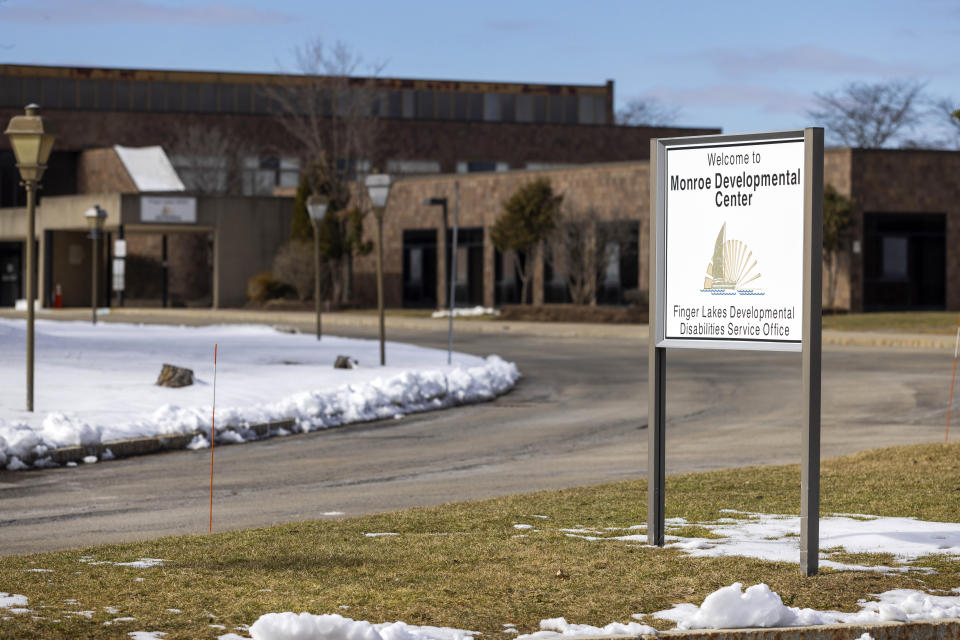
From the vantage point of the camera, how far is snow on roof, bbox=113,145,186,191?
227ft

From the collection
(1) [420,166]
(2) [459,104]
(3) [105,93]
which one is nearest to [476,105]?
(2) [459,104]

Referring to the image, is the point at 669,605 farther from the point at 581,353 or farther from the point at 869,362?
the point at 581,353

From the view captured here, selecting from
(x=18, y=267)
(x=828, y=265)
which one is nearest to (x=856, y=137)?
(x=828, y=265)

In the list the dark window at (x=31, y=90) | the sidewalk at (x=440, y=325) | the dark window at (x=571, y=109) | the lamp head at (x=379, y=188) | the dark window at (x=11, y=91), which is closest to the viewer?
the lamp head at (x=379, y=188)

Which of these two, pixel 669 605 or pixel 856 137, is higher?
pixel 856 137

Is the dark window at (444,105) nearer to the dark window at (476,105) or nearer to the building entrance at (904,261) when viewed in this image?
the dark window at (476,105)

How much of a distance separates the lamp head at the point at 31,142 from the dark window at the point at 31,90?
2723 inches

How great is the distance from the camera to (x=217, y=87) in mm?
86062

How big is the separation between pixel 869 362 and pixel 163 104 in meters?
65.7

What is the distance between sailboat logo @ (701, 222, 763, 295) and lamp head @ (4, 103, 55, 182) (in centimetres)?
1119

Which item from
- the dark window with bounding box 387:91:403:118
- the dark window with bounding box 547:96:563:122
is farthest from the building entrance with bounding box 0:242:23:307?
the dark window with bounding box 547:96:563:122

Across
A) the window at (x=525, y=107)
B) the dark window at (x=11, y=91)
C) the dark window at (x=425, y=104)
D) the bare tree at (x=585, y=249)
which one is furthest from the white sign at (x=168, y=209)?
the window at (x=525, y=107)

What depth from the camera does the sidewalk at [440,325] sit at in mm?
34969

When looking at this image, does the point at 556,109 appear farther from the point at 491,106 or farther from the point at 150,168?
the point at 150,168
